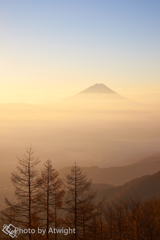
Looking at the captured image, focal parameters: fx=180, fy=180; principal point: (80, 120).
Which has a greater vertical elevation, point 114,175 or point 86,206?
point 86,206

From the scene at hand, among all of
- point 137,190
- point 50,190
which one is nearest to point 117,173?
point 137,190

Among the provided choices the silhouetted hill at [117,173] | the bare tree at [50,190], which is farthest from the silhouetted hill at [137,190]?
the silhouetted hill at [117,173]

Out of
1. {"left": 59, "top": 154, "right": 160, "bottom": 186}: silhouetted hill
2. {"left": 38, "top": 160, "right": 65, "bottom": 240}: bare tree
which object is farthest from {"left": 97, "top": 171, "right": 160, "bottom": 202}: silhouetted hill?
{"left": 59, "top": 154, "right": 160, "bottom": 186}: silhouetted hill

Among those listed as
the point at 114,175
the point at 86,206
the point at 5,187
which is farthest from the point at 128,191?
the point at 5,187

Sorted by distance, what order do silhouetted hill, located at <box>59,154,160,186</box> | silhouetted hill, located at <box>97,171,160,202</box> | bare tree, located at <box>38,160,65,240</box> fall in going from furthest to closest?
1. silhouetted hill, located at <box>59,154,160,186</box>
2. silhouetted hill, located at <box>97,171,160,202</box>
3. bare tree, located at <box>38,160,65,240</box>

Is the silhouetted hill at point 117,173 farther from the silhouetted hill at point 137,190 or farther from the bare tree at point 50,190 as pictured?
the bare tree at point 50,190

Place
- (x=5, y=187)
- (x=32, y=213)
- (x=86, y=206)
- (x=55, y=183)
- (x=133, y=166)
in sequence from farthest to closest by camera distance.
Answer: (x=133, y=166), (x=5, y=187), (x=86, y=206), (x=55, y=183), (x=32, y=213)

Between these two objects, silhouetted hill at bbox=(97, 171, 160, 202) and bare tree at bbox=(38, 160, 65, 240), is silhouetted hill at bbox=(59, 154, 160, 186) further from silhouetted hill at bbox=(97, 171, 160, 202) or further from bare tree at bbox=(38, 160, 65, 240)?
bare tree at bbox=(38, 160, 65, 240)

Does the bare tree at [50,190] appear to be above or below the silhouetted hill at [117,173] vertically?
above

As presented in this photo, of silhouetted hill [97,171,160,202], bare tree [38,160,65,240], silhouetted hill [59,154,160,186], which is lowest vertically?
silhouetted hill [59,154,160,186]

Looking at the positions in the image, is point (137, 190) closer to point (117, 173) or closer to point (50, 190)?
point (50, 190)

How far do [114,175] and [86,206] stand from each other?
14696cm

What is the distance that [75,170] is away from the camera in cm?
1747

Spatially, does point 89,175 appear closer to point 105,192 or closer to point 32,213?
point 105,192
